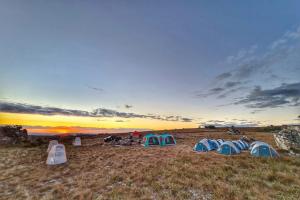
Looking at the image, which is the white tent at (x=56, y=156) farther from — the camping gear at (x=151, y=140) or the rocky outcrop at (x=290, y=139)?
the rocky outcrop at (x=290, y=139)

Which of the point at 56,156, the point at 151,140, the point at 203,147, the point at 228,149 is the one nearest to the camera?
the point at 56,156

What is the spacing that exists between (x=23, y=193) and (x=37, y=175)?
3951mm

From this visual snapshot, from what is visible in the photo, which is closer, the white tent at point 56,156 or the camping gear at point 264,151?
the white tent at point 56,156

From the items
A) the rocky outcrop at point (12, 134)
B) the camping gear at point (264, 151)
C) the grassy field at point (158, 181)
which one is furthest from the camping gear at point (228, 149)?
the rocky outcrop at point (12, 134)

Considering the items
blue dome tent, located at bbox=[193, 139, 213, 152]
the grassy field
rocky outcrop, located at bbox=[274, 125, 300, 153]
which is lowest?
the grassy field

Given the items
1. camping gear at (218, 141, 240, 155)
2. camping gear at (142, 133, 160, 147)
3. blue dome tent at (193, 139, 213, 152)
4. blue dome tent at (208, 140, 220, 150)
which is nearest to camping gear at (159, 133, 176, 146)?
camping gear at (142, 133, 160, 147)

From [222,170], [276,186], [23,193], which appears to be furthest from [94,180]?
[276,186]

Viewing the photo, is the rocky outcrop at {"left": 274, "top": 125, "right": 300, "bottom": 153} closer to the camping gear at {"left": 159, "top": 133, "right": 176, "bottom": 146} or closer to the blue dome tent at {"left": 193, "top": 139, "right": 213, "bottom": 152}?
the blue dome tent at {"left": 193, "top": 139, "right": 213, "bottom": 152}

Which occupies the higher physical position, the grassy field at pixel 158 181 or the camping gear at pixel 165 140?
the camping gear at pixel 165 140

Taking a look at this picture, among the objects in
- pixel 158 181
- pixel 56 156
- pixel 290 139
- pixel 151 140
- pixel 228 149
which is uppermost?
pixel 290 139

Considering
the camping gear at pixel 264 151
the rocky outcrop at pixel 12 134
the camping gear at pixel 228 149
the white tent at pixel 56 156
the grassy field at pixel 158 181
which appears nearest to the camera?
the grassy field at pixel 158 181

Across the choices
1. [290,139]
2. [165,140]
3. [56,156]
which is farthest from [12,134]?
[290,139]

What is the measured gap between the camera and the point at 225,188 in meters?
10.2

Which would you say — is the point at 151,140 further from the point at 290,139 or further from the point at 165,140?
the point at 290,139
